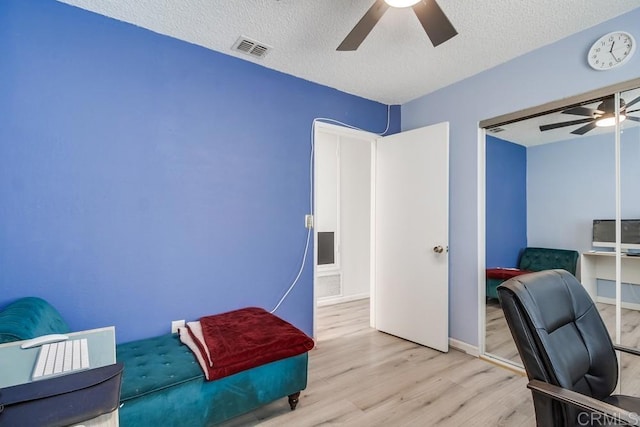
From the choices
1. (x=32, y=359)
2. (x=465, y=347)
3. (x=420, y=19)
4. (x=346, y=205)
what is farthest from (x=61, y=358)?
(x=346, y=205)

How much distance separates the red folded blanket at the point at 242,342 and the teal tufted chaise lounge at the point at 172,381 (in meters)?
0.06

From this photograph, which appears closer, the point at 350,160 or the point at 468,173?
the point at 468,173

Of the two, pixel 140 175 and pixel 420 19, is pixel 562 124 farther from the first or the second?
pixel 140 175

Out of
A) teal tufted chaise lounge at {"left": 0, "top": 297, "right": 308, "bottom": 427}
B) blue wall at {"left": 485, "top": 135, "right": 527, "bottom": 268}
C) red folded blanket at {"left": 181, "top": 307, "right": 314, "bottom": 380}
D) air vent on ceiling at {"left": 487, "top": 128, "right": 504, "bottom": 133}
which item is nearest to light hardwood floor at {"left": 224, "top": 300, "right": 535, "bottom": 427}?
teal tufted chaise lounge at {"left": 0, "top": 297, "right": 308, "bottom": 427}

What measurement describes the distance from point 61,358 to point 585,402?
1.74 m

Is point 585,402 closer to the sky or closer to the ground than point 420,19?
closer to the ground

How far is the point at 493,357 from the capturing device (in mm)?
2697

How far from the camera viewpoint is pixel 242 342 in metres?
1.86

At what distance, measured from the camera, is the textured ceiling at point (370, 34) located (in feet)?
6.27

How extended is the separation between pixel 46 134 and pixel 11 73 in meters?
0.37

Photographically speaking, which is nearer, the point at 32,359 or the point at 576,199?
the point at 32,359

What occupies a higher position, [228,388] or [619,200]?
[619,200]

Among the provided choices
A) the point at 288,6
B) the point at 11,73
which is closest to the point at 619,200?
the point at 288,6

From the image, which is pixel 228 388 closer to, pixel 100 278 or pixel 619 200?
pixel 100 278
